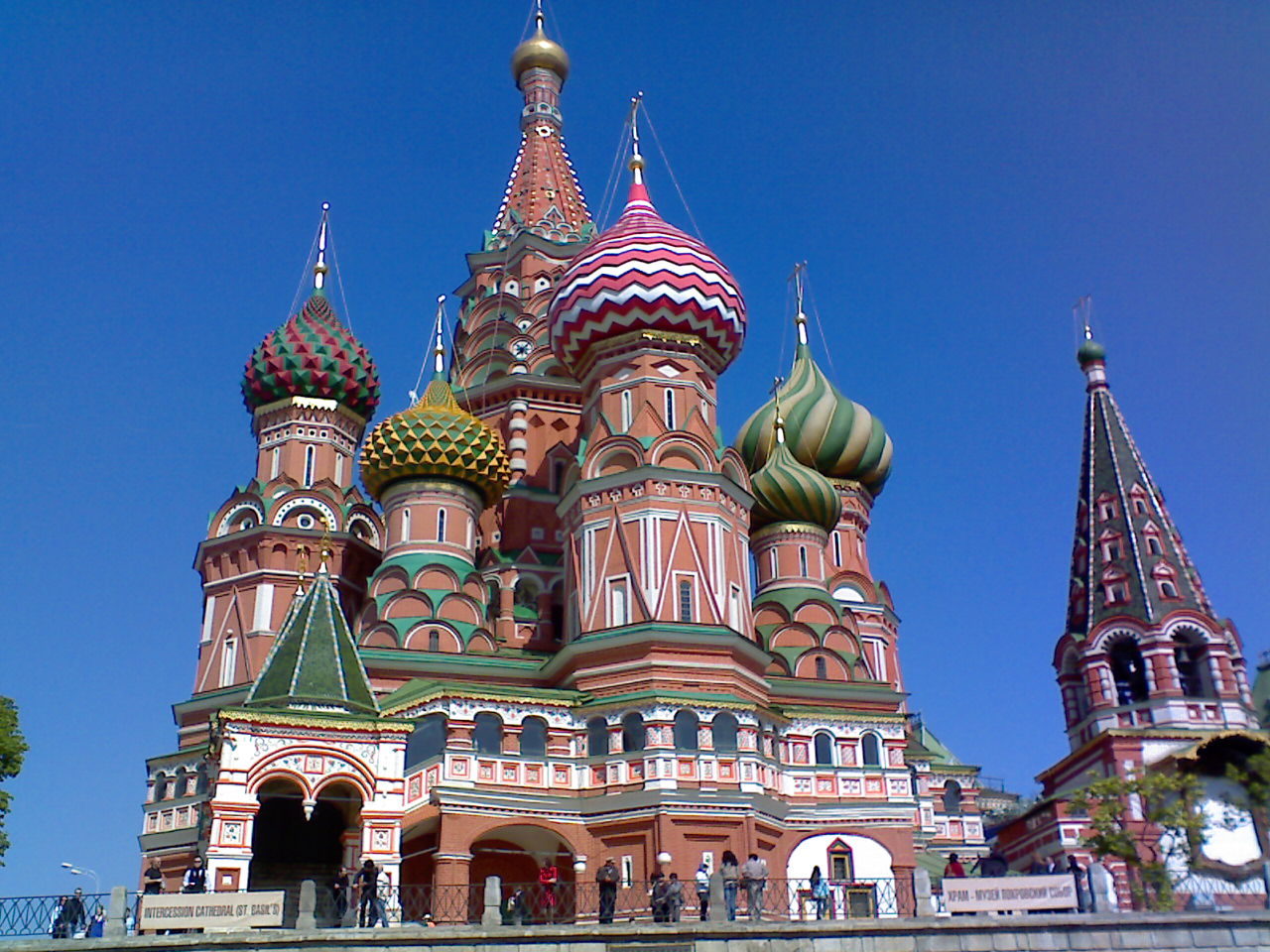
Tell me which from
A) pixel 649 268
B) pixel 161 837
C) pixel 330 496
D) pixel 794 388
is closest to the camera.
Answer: pixel 161 837

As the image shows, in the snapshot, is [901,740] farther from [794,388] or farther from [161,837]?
[161,837]

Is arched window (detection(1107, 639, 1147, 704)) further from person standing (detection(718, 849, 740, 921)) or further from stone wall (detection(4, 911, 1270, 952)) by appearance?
person standing (detection(718, 849, 740, 921))

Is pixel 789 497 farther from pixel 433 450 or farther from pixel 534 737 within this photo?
pixel 534 737

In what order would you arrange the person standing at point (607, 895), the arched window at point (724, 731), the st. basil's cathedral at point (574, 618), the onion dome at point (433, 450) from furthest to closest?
1. the onion dome at point (433, 450)
2. the arched window at point (724, 731)
3. the st. basil's cathedral at point (574, 618)
4. the person standing at point (607, 895)

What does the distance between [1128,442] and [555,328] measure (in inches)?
594

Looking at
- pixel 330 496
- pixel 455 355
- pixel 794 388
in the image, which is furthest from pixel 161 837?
pixel 794 388

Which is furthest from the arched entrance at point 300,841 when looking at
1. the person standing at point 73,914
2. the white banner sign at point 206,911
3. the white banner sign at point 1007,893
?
the white banner sign at point 1007,893

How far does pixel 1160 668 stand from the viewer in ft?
99.6

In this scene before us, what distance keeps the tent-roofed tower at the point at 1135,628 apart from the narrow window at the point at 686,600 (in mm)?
10992

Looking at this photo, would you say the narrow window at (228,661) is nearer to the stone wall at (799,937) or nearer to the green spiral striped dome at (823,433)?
the green spiral striped dome at (823,433)

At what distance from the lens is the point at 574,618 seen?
2659 cm

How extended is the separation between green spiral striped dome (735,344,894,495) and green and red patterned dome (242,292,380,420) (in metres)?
9.65

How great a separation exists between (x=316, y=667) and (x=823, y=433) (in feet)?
58.0

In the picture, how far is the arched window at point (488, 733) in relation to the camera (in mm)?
23484
